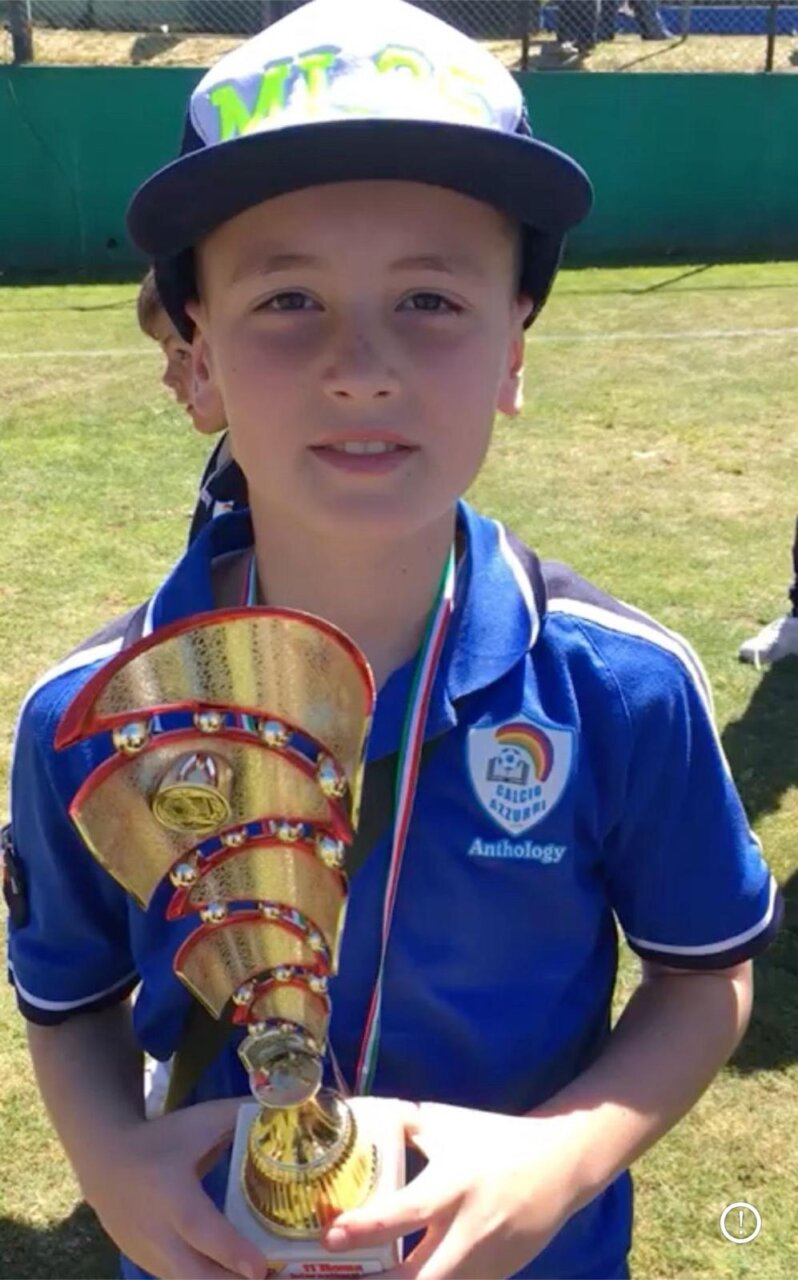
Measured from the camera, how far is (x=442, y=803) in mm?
1323

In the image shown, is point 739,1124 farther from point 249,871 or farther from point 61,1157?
point 249,871

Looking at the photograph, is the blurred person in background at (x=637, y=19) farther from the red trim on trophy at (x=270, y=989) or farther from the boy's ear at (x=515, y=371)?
the red trim on trophy at (x=270, y=989)

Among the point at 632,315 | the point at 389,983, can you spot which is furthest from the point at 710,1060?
the point at 632,315

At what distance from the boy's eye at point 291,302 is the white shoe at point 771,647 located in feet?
12.5

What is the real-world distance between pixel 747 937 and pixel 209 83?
0.90 meters

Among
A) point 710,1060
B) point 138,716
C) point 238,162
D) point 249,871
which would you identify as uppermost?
point 238,162

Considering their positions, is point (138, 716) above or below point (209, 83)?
below

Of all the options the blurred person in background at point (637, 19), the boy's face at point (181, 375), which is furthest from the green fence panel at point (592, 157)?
the boy's face at point (181, 375)

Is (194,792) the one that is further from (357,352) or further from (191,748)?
(357,352)

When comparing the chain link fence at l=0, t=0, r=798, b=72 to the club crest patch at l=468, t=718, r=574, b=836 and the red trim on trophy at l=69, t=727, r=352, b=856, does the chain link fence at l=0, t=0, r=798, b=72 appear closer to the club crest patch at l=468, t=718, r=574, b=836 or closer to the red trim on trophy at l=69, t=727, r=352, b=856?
the club crest patch at l=468, t=718, r=574, b=836

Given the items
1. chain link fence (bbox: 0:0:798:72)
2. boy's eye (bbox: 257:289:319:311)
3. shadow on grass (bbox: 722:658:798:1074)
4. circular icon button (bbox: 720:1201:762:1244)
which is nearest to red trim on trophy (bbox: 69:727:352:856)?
boy's eye (bbox: 257:289:319:311)

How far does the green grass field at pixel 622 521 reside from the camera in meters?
2.76

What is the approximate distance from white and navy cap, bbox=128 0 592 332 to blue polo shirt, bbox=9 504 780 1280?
0.37 meters

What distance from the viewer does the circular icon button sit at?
8.66ft
